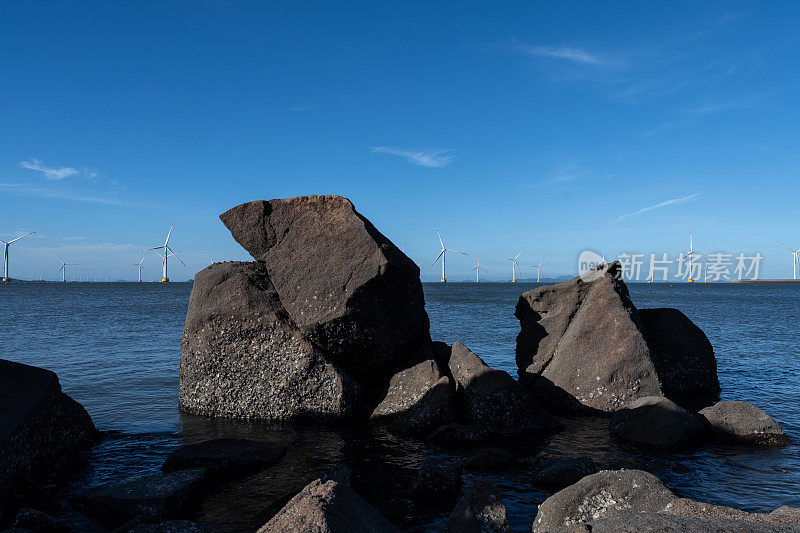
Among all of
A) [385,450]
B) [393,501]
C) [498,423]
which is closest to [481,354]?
[498,423]

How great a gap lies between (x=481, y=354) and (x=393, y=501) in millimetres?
14097

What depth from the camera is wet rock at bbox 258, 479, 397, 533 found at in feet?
14.5

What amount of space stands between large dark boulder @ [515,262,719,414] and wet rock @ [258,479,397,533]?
8.20m

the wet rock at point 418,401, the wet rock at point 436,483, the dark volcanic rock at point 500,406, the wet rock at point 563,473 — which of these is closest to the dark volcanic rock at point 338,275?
the wet rock at point 418,401

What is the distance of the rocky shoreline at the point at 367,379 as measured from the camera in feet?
26.7

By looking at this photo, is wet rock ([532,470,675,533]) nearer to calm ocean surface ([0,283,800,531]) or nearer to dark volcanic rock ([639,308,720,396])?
calm ocean surface ([0,283,800,531])

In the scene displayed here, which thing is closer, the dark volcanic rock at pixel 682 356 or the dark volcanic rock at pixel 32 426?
the dark volcanic rock at pixel 32 426

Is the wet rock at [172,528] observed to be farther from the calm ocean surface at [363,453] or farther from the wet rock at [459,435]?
the wet rock at [459,435]

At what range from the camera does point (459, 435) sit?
9961 millimetres

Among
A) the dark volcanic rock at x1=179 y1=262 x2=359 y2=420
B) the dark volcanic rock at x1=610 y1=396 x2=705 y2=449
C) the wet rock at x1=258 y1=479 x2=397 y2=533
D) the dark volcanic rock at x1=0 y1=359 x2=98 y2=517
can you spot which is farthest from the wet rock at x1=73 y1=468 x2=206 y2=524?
the dark volcanic rock at x1=610 y1=396 x2=705 y2=449

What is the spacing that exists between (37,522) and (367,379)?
22.6 feet

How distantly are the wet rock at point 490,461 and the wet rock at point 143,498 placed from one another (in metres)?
4.19

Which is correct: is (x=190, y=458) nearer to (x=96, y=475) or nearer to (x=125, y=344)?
(x=96, y=475)

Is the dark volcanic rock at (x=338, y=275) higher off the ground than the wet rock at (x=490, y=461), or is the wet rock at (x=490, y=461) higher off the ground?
the dark volcanic rock at (x=338, y=275)
